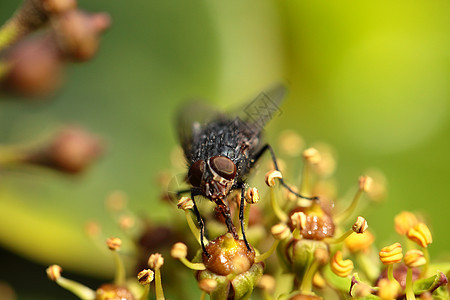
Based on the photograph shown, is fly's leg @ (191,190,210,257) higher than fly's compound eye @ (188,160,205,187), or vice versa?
fly's compound eye @ (188,160,205,187)

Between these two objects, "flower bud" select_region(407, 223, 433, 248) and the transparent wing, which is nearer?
"flower bud" select_region(407, 223, 433, 248)

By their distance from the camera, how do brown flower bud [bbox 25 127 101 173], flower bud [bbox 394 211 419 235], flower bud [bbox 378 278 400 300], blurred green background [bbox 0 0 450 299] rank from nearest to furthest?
flower bud [bbox 378 278 400 300] → flower bud [bbox 394 211 419 235] → brown flower bud [bbox 25 127 101 173] → blurred green background [bbox 0 0 450 299]

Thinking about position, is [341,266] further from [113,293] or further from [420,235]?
[113,293]

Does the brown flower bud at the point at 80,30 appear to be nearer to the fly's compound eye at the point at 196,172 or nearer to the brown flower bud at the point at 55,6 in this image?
the brown flower bud at the point at 55,6

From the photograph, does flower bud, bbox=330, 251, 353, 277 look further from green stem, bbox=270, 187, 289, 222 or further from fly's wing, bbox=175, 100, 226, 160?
fly's wing, bbox=175, 100, 226, 160

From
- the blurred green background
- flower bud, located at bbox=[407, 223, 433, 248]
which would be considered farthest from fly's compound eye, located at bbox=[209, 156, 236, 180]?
the blurred green background

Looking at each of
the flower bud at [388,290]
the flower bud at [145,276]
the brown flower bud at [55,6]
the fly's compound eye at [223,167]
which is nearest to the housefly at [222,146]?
the fly's compound eye at [223,167]
